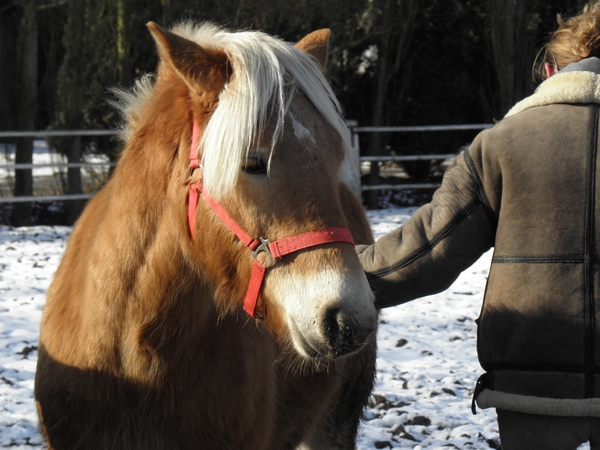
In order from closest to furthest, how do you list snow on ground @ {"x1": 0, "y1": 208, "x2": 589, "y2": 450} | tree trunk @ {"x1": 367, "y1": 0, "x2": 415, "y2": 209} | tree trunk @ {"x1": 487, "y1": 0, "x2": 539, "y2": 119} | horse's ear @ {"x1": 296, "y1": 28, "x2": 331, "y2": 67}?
horse's ear @ {"x1": 296, "y1": 28, "x2": 331, "y2": 67}
snow on ground @ {"x1": 0, "y1": 208, "x2": 589, "y2": 450}
tree trunk @ {"x1": 487, "y1": 0, "x2": 539, "y2": 119}
tree trunk @ {"x1": 367, "y1": 0, "x2": 415, "y2": 209}

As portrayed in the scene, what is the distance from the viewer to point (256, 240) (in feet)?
6.38

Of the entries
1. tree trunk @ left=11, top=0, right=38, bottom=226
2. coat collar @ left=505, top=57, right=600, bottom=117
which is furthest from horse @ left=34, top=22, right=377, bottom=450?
tree trunk @ left=11, top=0, right=38, bottom=226

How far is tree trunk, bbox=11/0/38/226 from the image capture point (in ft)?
33.1

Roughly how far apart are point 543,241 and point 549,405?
18.6 inches

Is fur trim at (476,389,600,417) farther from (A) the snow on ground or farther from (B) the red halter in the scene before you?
(A) the snow on ground

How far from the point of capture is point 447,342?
5.05 meters

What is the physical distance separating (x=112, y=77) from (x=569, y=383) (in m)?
9.29

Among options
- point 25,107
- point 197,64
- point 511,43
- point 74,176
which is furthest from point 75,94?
point 197,64

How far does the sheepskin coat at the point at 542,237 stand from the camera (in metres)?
1.87

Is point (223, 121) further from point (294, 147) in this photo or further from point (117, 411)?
point (117, 411)

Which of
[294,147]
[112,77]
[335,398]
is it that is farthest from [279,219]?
[112,77]

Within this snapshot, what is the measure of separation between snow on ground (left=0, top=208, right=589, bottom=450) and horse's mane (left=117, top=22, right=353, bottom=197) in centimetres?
229

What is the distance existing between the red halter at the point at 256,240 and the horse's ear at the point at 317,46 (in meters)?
0.61

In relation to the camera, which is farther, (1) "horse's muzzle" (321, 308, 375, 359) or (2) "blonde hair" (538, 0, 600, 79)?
(2) "blonde hair" (538, 0, 600, 79)
